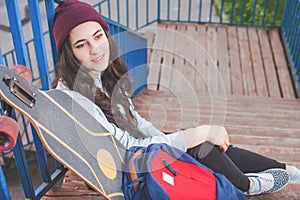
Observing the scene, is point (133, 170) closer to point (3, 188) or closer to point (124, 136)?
point (124, 136)

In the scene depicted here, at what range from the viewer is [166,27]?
544 centimetres

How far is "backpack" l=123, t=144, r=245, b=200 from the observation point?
189 cm

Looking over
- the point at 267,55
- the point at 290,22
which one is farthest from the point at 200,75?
the point at 290,22

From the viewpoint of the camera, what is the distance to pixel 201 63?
4.77 meters

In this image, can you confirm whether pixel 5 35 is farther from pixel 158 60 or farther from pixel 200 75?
pixel 200 75

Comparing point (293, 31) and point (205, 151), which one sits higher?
point (205, 151)

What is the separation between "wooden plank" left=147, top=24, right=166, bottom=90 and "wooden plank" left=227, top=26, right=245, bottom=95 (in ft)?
2.61

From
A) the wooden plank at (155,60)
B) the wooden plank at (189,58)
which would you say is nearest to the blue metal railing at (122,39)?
the wooden plank at (155,60)

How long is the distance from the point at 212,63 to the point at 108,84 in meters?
2.78

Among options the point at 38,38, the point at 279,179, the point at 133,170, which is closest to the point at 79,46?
the point at 38,38

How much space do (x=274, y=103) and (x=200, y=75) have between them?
0.93 meters

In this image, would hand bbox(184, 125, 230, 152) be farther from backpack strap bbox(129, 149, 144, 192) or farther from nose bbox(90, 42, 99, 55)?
nose bbox(90, 42, 99, 55)

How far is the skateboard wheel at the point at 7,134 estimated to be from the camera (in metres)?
1.36

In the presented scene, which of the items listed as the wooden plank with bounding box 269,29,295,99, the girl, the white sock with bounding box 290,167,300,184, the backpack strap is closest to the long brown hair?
the girl
